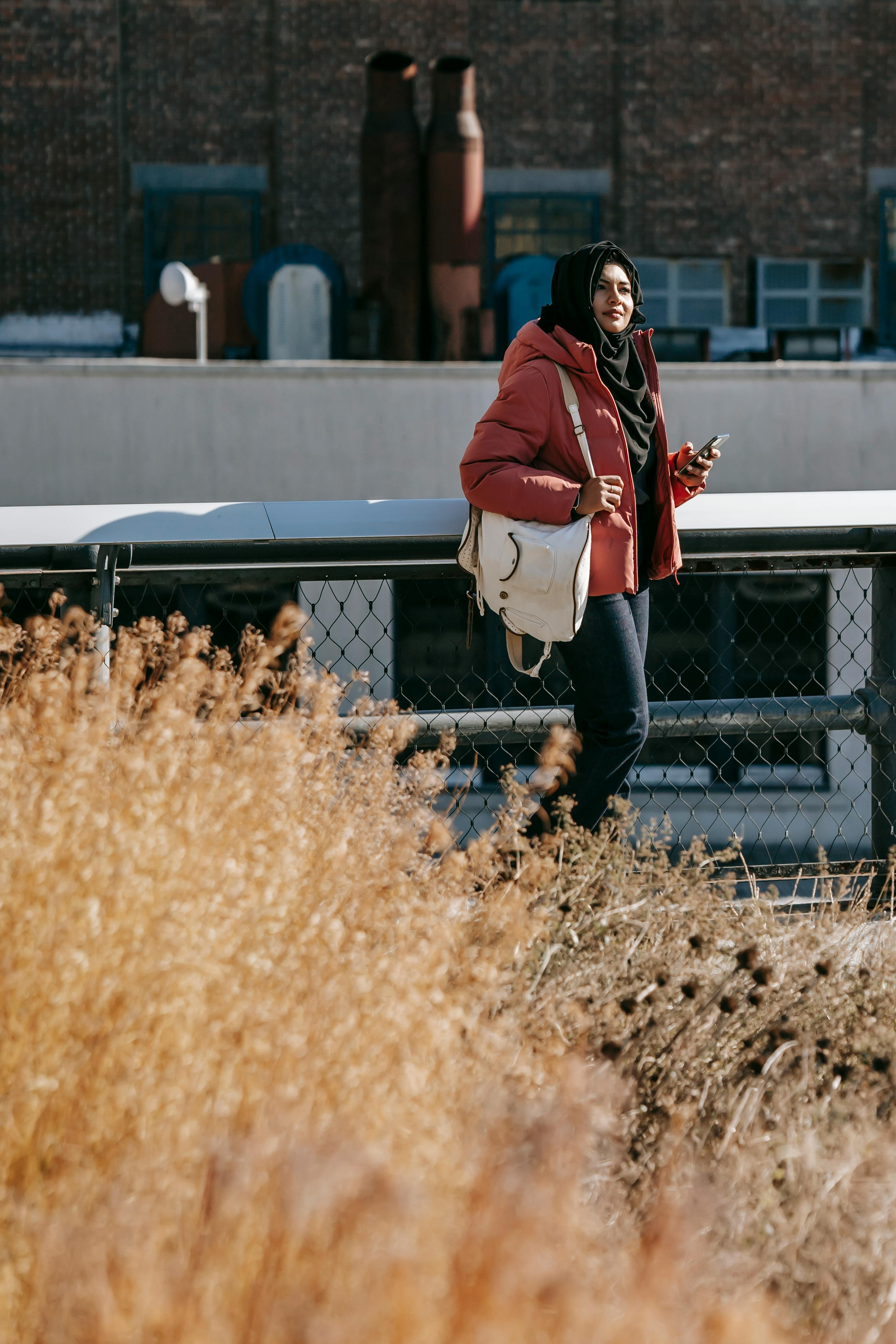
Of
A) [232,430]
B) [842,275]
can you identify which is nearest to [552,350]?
[232,430]

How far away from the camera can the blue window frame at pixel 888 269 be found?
57.1ft

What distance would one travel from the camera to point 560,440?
320cm

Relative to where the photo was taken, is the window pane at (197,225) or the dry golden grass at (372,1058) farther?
the window pane at (197,225)

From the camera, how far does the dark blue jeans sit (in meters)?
3.23

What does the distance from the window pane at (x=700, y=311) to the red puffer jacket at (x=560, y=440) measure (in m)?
14.7

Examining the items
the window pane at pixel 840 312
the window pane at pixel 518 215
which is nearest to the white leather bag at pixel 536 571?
the window pane at pixel 518 215

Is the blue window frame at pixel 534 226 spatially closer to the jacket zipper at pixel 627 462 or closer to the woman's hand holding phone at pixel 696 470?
the woman's hand holding phone at pixel 696 470

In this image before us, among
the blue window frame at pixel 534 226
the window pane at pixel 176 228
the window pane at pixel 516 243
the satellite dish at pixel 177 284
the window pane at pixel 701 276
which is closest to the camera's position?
the satellite dish at pixel 177 284

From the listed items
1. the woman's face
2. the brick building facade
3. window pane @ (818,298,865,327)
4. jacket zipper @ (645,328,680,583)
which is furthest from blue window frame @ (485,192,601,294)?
the woman's face

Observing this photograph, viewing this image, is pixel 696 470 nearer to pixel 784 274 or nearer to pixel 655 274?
pixel 655 274

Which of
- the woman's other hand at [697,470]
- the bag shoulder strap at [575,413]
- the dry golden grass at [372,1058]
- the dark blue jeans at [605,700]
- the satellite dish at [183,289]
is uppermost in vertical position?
the satellite dish at [183,289]

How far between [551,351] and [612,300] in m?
0.22

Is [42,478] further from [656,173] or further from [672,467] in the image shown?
[656,173]

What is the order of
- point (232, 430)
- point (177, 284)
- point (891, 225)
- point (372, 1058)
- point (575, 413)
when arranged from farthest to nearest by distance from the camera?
point (891, 225) < point (177, 284) < point (232, 430) < point (575, 413) < point (372, 1058)
